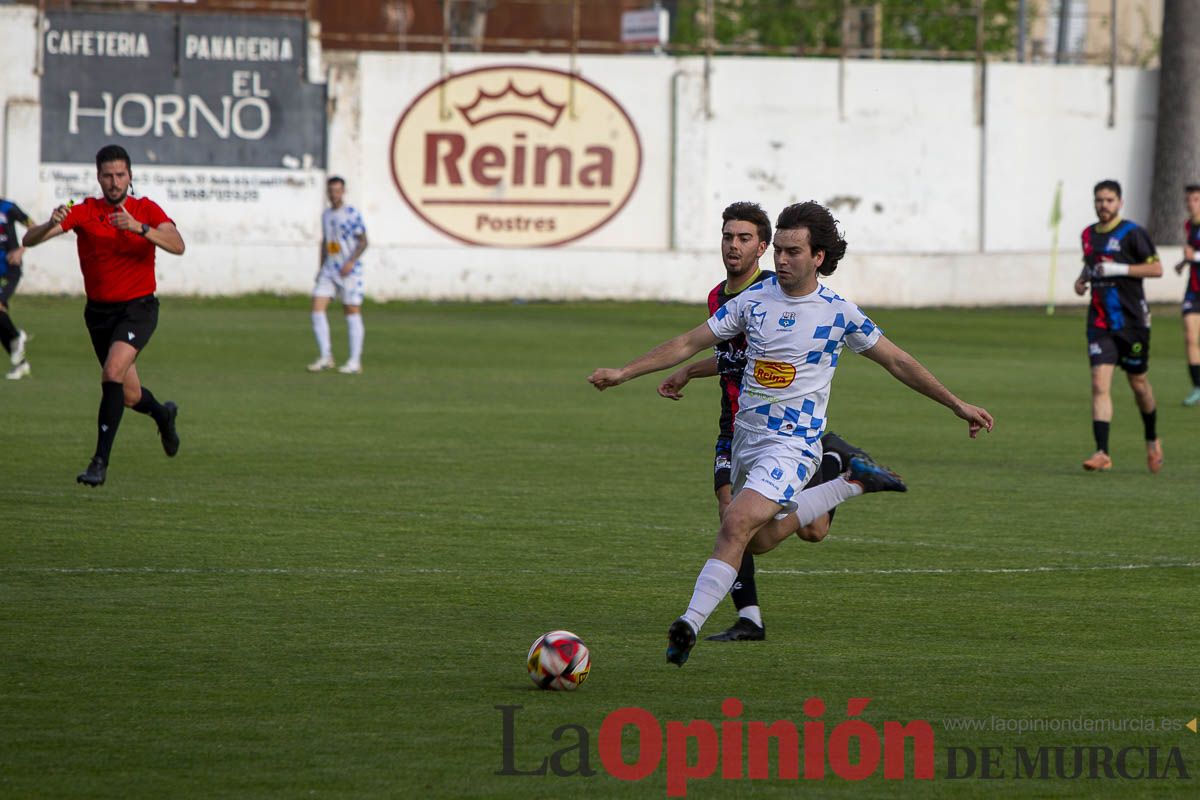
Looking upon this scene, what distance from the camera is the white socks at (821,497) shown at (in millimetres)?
8172

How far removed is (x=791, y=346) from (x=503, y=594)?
236 cm

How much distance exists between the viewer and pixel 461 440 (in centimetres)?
1703

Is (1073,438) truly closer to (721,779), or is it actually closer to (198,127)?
(721,779)

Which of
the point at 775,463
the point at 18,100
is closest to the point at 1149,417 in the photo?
the point at 775,463

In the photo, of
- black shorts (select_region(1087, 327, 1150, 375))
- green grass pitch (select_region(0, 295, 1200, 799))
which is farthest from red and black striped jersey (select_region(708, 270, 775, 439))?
black shorts (select_region(1087, 327, 1150, 375))

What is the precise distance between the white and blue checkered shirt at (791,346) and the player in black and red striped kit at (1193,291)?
14.0 m

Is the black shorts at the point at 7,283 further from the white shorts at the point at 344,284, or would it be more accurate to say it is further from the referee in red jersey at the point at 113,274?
the referee in red jersey at the point at 113,274

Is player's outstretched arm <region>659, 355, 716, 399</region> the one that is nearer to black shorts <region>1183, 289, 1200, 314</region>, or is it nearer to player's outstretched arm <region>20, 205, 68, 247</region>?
player's outstretched arm <region>20, 205, 68, 247</region>

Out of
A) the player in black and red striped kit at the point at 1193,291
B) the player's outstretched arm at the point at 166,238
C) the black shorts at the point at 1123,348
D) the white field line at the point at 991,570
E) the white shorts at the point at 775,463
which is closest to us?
the white shorts at the point at 775,463

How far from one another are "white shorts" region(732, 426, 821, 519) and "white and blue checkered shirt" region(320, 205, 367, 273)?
15960mm

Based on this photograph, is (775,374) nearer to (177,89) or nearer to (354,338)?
(354,338)

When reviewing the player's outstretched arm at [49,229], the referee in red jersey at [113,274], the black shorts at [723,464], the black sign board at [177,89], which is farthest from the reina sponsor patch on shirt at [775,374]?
the black sign board at [177,89]

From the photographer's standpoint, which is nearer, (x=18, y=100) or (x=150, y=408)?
(x=150, y=408)

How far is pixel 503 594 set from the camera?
9.50 metres
